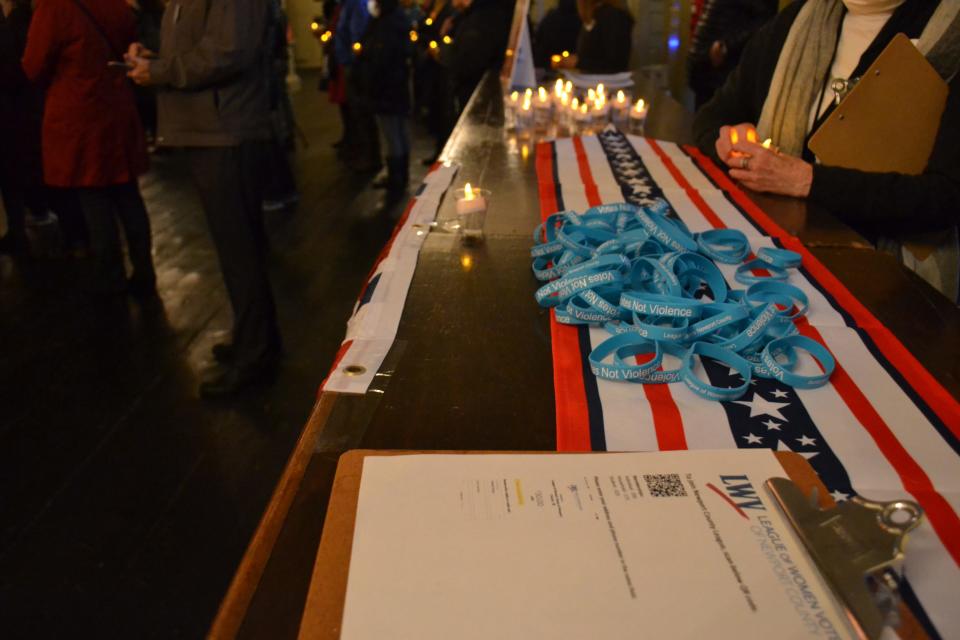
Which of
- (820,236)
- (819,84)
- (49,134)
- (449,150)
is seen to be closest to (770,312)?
(820,236)

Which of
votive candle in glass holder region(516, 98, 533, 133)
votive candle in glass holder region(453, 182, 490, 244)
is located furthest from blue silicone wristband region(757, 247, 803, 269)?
votive candle in glass holder region(516, 98, 533, 133)

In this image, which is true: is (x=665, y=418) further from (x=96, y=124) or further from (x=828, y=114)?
(x=96, y=124)

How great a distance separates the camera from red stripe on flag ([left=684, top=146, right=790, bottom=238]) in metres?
1.45

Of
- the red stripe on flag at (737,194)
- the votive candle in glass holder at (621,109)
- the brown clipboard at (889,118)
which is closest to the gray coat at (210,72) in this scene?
the votive candle in glass holder at (621,109)

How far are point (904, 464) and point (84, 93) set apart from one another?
3.05m

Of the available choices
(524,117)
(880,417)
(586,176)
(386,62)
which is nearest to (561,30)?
(386,62)

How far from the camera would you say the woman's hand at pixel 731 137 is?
182 cm

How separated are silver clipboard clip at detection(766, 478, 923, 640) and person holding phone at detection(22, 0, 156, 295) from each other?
2.86 meters

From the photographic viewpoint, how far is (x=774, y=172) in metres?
1.64

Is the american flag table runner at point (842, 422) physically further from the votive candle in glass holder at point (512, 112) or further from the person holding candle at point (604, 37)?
the person holding candle at point (604, 37)

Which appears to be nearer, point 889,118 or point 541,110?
point 889,118

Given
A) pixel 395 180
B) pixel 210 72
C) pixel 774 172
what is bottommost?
pixel 395 180

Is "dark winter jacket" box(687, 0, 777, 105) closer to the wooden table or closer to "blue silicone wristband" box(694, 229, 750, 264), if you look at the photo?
"blue silicone wristband" box(694, 229, 750, 264)

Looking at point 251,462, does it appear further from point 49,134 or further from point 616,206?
point 49,134
